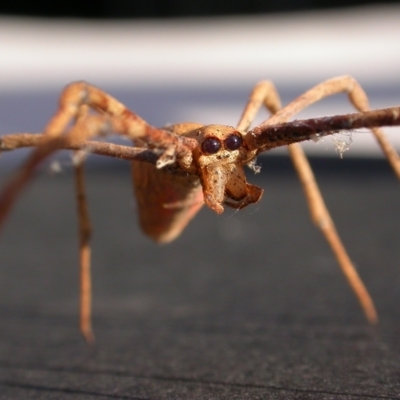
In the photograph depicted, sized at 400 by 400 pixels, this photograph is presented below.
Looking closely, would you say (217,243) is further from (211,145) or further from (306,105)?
(211,145)

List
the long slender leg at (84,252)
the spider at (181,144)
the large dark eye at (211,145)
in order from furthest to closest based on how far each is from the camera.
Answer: the long slender leg at (84,252)
the large dark eye at (211,145)
the spider at (181,144)

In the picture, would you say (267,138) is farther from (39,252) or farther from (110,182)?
(110,182)

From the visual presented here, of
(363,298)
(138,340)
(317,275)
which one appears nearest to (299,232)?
(317,275)

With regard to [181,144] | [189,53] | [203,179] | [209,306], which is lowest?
[209,306]

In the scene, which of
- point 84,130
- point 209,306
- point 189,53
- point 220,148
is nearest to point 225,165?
point 220,148

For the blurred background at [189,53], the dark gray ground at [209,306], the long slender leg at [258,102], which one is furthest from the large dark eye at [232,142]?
the blurred background at [189,53]

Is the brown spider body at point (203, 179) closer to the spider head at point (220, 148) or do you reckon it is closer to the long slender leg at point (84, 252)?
the spider head at point (220, 148)

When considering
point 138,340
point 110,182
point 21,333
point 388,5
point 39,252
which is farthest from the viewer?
point 388,5
